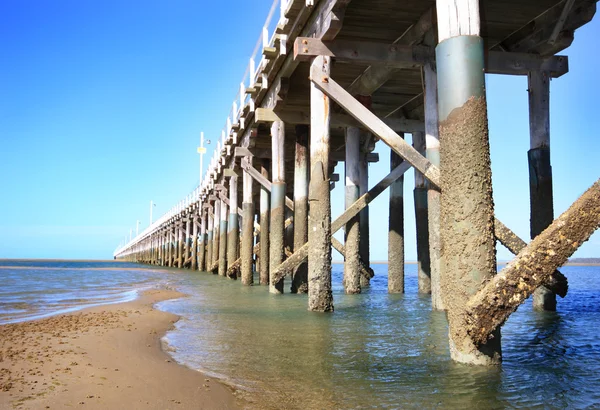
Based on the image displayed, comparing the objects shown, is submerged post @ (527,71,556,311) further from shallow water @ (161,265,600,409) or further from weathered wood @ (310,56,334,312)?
weathered wood @ (310,56,334,312)

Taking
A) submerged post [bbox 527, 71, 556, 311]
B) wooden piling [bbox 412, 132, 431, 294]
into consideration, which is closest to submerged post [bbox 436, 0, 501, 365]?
submerged post [bbox 527, 71, 556, 311]

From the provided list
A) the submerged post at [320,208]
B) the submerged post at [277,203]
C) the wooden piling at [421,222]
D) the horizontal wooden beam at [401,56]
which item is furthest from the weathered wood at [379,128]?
the submerged post at [277,203]

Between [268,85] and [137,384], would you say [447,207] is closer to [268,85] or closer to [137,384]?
[137,384]

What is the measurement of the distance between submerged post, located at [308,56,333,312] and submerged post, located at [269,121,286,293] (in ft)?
11.6

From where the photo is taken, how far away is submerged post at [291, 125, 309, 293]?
1077 centimetres

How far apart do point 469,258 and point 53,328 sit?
177 inches

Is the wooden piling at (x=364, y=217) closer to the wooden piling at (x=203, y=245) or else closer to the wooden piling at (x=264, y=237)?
the wooden piling at (x=264, y=237)

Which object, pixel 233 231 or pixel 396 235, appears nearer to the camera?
pixel 396 235

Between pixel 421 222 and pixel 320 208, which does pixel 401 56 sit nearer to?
pixel 320 208

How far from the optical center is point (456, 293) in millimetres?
4020

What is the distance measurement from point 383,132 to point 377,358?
9.76ft

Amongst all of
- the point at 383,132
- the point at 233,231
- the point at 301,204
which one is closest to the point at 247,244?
the point at 301,204

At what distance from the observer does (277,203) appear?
11.9 metres

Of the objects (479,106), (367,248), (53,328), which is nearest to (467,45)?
(479,106)
